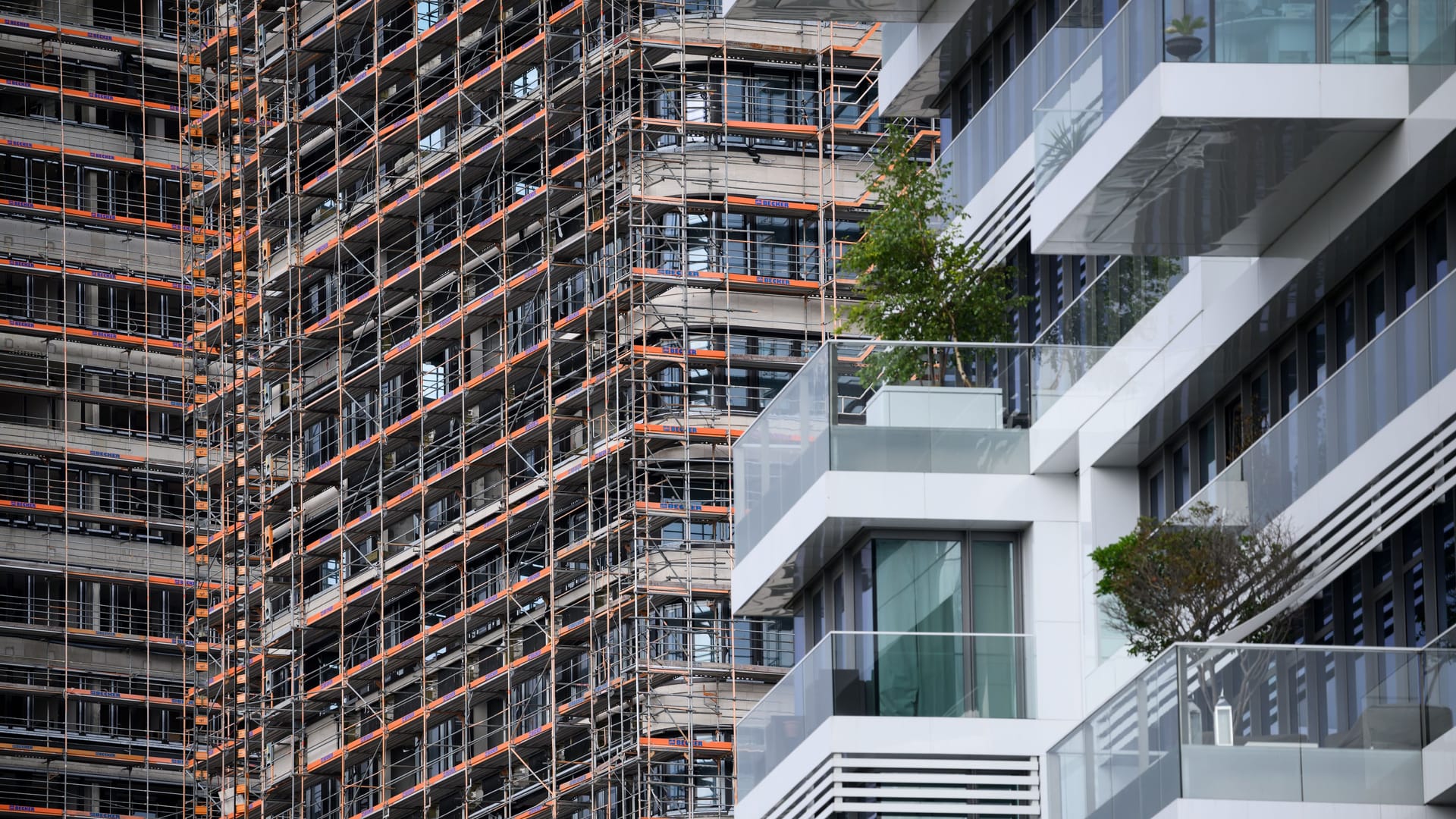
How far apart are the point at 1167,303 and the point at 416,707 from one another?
111ft

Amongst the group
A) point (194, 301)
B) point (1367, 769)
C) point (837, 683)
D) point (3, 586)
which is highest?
point (194, 301)

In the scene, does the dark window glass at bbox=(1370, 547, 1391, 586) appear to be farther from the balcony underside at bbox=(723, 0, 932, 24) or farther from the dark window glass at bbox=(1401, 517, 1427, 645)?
the balcony underside at bbox=(723, 0, 932, 24)

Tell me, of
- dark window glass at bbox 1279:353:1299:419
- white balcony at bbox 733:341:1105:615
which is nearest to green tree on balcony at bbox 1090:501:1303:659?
dark window glass at bbox 1279:353:1299:419

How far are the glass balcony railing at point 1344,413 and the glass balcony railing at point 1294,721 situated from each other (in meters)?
1.57

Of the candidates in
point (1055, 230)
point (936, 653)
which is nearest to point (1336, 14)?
point (1055, 230)

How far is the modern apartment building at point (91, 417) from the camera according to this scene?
6669 centimetres

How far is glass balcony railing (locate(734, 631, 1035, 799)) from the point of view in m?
24.4

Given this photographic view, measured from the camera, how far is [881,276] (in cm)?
2678

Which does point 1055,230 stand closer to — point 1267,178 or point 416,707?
point 1267,178

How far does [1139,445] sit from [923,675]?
7.58 ft

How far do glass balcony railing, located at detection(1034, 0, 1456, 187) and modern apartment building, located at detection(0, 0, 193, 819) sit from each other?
1819 inches

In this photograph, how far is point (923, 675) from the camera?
24453mm

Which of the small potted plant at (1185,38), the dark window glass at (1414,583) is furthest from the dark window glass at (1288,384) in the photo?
the small potted plant at (1185,38)

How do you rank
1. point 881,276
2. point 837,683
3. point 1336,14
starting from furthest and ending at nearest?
point 881,276, point 837,683, point 1336,14
